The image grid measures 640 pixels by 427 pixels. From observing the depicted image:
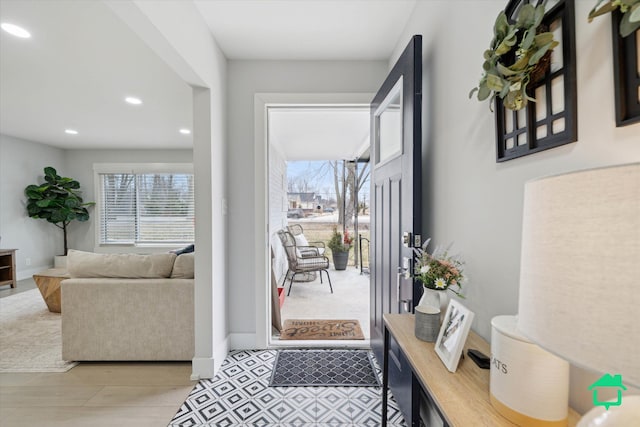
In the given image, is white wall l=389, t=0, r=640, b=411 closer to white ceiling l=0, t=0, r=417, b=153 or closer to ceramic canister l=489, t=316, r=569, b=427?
ceramic canister l=489, t=316, r=569, b=427

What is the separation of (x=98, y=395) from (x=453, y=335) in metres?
2.36

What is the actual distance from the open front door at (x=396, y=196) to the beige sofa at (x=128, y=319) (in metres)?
1.52

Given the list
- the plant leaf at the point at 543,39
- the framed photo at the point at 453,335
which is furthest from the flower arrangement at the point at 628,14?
the framed photo at the point at 453,335

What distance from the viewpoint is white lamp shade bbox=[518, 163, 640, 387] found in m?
0.35

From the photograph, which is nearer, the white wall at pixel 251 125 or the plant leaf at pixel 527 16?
the plant leaf at pixel 527 16

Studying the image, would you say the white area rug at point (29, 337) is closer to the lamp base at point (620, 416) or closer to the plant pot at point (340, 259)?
the lamp base at point (620, 416)

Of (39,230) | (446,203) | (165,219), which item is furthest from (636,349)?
(39,230)

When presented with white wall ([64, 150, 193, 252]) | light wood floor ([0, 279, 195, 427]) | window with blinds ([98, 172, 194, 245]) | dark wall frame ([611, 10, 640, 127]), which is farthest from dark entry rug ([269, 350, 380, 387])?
white wall ([64, 150, 193, 252])

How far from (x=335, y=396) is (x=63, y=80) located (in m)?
3.73

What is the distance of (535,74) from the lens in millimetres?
842

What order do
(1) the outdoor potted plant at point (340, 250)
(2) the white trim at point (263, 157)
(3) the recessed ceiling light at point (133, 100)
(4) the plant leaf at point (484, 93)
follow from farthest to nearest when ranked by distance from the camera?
(1) the outdoor potted plant at point (340, 250) < (3) the recessed ceiling light at point (133, 100) < (2) the white trim at point (263, 157) < (4) the plant leaf at point (484, 93)

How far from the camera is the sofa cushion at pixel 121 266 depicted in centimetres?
243

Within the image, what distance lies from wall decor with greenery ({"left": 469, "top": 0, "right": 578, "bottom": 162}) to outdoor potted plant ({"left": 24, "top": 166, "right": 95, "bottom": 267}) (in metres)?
7.22

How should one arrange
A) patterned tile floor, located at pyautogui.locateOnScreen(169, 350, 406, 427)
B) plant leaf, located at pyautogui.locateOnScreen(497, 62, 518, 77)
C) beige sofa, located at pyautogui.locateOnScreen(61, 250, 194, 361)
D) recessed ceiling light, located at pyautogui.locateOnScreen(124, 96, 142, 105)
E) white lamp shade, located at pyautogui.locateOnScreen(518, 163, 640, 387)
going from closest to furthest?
white lamp shade, located at pyautogui.locateOnScreen(518, 163, 640, 387), plant leaf, located at pyautogui.locateOnScreen(497, 62, 518, 77), patterned tile floor, located at pyautogui.locateOnScreen(169, 350, 406, 427), beige sofa, located at pyautogui.locateOnScreen(61, 250, 194, 361), recessed ceiling light, located at pyautogui.locateOnScreen(124, 96, 142, 105)
